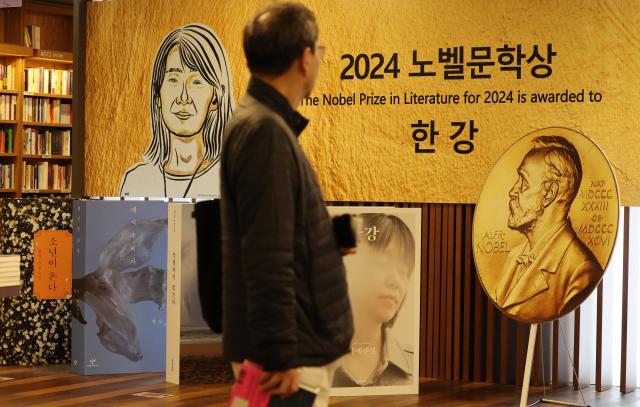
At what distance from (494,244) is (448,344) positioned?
4.43ft

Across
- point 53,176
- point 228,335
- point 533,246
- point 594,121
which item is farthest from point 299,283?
point 53,176

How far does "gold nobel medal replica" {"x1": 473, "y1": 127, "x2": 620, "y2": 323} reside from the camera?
14.6ft

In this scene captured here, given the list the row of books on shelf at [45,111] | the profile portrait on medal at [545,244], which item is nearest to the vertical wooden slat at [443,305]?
the profile portrait on medal at [545,244]

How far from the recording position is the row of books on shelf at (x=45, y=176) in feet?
35.9

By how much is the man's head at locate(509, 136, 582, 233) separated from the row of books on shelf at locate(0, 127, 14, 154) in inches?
293

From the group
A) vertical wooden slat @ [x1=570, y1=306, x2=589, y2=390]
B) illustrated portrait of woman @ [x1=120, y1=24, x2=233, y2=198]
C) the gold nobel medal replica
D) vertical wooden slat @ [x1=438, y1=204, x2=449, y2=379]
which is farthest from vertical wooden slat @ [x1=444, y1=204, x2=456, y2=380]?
illustrated portrait of woman @ [x1=120, y1=24, x2=233, y2=198]

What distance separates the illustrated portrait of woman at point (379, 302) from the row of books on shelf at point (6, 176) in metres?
6.53

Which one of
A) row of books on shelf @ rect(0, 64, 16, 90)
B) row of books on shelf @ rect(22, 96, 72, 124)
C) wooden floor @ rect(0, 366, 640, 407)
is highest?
row of books on shelf @ rect(0, 64, 16, 90)

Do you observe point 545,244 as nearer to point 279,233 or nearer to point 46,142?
point 279,233

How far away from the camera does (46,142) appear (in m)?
11.1

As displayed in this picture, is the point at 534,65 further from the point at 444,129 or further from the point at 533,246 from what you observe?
the point at 533,246

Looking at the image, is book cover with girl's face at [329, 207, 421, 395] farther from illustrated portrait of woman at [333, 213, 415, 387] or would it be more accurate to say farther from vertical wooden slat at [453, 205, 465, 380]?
vertical wooden slat at [453, 205, 465, 380]

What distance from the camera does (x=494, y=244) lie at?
4.69 meters

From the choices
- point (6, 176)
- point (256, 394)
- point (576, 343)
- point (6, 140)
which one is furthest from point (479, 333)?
point (6, 140)
